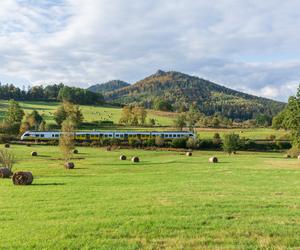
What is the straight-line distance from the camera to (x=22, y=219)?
38.2ft

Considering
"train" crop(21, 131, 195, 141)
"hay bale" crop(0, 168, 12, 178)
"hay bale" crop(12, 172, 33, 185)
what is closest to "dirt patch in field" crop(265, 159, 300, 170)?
"hay bale" crop(12, 172, 33, 185)

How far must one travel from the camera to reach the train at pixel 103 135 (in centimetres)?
7281

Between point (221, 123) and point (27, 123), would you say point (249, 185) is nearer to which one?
point (27, 123)

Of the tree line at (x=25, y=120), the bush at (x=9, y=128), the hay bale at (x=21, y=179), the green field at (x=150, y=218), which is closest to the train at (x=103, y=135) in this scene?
Answer: the tree line at (x=25, y=120)

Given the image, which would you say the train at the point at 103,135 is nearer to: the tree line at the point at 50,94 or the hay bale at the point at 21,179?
the hay bale at the point at 21,179

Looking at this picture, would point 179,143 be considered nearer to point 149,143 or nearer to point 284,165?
point 149,143

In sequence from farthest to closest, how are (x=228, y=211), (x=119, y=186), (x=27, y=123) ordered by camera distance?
(x=27, y=123), (x=119, y=186), (x=228, y=211)

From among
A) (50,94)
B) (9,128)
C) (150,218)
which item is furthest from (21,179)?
(50,94)

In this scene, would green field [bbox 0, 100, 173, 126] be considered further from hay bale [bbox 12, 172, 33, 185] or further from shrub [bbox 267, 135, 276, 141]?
hay bale [bbox 12, 172, 33, 185]

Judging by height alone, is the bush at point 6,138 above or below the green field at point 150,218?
above

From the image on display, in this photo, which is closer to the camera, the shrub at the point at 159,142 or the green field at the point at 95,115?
the shrub at the point at 159,142

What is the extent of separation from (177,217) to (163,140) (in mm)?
62291

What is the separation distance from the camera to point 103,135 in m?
75.0

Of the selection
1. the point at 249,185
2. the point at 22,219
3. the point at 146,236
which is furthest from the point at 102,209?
the point at 249,185
